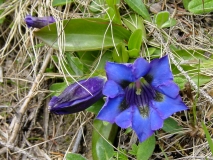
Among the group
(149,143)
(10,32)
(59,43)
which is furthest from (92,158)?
(10,32)

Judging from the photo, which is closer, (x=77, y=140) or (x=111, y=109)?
(x=111, y=109)

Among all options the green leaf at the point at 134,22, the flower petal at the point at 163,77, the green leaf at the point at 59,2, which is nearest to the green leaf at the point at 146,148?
the flower petal at the point at 163,77

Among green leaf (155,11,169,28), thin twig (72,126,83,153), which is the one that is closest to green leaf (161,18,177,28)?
green leaf (155,11,169,28)

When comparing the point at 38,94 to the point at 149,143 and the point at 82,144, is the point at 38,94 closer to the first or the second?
the point at 82,144

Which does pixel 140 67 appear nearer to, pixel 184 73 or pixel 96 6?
pixel 184 73

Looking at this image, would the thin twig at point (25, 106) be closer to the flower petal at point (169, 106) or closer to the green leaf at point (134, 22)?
the green leaf at point (134, 22)

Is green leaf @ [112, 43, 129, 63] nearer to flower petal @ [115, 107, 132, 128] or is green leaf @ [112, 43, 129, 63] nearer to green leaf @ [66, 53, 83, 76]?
green leaf @ [66, 53, 83, 76]

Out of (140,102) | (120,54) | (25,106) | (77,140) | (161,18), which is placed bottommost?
(77,140)

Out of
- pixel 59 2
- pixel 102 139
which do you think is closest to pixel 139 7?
pixel 59 2
